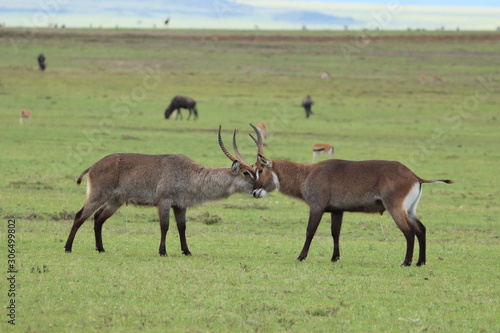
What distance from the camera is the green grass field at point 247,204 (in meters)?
7.24

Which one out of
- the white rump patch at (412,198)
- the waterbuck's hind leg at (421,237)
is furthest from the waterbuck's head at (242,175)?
the waterbuck's hind leg at (421,237)

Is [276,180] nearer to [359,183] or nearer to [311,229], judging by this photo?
[311,229]

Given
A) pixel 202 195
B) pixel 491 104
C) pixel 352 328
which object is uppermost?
pixel 491 104

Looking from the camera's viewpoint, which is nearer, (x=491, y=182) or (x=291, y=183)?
(x=291, y=183)

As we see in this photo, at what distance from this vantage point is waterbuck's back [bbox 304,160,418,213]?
9633 millimetres

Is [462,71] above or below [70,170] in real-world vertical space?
above

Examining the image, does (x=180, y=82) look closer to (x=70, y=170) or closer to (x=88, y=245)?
(x=70, y=170)

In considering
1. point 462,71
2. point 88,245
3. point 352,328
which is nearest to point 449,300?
point 352,328

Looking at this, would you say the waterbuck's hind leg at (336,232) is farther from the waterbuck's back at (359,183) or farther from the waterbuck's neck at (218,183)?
the waterbuck's neck at (218,183)

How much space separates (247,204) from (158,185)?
5.47m

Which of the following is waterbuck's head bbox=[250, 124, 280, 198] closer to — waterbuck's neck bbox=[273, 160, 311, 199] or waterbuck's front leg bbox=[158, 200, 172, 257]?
waterbuck's neck bbox=[273, 160, 311, 199]

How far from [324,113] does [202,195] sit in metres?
24.3

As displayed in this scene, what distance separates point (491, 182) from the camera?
755 inches

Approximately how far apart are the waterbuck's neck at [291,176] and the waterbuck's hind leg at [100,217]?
2075mm
